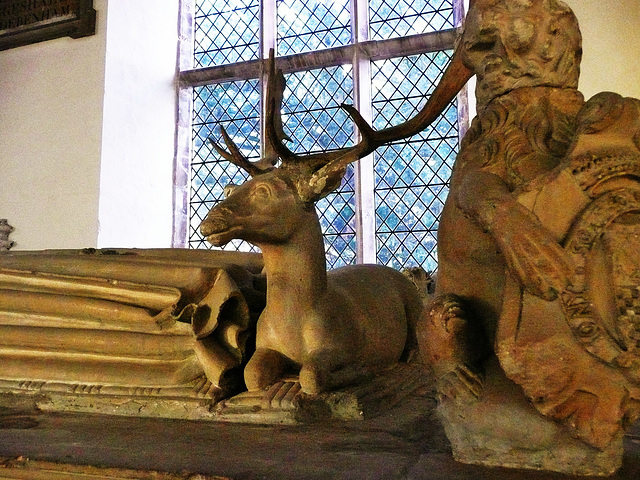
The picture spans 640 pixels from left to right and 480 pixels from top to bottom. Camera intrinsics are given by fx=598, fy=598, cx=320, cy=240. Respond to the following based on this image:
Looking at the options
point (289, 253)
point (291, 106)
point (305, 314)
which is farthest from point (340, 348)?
point (291, 106)

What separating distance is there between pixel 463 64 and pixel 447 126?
287 centimetres

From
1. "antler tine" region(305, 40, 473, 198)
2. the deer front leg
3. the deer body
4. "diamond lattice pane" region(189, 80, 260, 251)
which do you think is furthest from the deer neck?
"diamond lattice pane" region(189, 80, 260, 251)

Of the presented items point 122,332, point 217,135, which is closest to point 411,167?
point 217,135

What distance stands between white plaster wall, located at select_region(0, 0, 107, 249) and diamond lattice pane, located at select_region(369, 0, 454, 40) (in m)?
1.89

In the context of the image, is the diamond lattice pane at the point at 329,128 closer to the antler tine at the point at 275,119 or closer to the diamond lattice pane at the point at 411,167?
the diamond lattice pane at the point at 411,167

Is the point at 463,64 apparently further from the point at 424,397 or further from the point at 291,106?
the point at 291,106

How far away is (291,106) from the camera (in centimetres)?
428

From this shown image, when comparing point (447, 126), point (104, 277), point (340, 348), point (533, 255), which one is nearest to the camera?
point (533, 255)

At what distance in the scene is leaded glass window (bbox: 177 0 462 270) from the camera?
3879 mm

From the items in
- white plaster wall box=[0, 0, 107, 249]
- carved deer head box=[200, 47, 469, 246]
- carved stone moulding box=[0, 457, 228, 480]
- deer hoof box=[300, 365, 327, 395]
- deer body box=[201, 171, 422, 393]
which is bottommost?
carved stone moulding box=[0, 457, 228, 480]

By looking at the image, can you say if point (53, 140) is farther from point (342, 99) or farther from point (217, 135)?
point (342, 99)

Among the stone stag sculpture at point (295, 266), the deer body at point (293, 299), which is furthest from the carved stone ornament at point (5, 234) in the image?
the deer body at point (293, 299)

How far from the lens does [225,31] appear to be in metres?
4.63

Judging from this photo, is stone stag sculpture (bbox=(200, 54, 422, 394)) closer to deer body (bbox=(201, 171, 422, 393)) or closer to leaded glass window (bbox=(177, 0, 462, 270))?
deer body (bbox=(201, 171, 422, 393))
